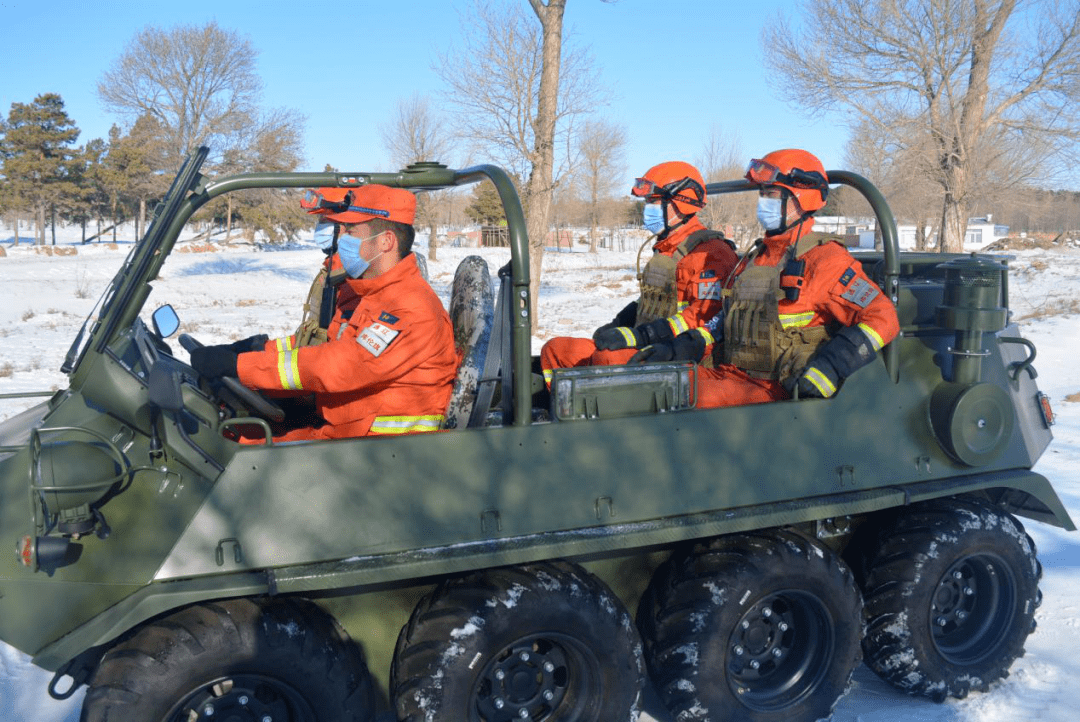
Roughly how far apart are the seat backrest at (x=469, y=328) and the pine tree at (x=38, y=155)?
41.7m

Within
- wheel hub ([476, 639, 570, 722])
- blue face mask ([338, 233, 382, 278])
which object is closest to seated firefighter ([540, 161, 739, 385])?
blue face mask ([338, 233, 382, 278])

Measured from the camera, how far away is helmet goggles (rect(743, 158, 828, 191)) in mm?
4211

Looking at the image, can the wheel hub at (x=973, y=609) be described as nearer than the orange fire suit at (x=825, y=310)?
No

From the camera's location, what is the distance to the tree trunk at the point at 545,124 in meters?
12.3

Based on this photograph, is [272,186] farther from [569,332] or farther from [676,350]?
[569,332]

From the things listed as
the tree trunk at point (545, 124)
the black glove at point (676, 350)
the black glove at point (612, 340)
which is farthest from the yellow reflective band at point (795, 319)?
the tree trunk at point (545, 124)

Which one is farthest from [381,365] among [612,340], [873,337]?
[873,337]

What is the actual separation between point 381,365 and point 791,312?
1.87 meters

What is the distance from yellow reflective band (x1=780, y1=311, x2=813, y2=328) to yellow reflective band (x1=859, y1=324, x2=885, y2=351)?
0.38 metres

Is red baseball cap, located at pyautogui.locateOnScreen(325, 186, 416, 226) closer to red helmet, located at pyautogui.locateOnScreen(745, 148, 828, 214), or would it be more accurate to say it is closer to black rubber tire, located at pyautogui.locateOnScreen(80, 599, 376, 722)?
black rubber tire, located at pyautogui.locateOnScreen(80, 599, 376, 722)

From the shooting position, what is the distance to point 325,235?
426 cm

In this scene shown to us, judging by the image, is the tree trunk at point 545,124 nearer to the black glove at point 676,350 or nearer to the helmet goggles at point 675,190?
the helmet goggles at point 675,190

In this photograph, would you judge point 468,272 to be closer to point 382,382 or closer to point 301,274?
point 382,382

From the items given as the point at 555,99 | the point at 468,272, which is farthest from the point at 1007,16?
the point at 468,272
